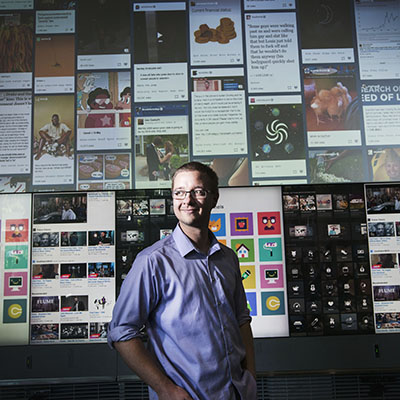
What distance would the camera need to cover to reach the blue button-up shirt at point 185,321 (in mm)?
1100

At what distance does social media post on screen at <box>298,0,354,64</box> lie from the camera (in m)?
2.27

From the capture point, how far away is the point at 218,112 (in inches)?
86.8

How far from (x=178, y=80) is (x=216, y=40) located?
0.34 metres

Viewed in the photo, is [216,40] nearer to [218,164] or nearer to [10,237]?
[218,164]

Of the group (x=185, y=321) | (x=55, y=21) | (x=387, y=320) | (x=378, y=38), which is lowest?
(x=387, y=320)

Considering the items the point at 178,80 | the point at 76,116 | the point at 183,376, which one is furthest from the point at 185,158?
the point at 183,376

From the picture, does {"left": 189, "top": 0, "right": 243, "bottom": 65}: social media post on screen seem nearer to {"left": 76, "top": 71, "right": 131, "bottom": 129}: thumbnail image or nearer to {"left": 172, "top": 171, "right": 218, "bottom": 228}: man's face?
{"left": 76, "top": 71, "right": 131, "bottom": 129}: thumbnail image

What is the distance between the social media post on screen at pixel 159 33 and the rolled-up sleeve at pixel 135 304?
1.50 m

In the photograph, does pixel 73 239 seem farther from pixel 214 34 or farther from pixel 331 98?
pixel 331 98

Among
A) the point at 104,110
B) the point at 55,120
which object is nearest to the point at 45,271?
the point at 55,120

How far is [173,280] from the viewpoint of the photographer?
1.15m

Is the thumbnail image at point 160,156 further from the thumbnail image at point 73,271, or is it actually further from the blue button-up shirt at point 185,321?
the blue button-up shirt at point 185,321

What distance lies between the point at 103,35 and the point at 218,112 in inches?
32.2

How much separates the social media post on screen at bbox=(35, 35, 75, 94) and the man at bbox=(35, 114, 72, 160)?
22 cm
